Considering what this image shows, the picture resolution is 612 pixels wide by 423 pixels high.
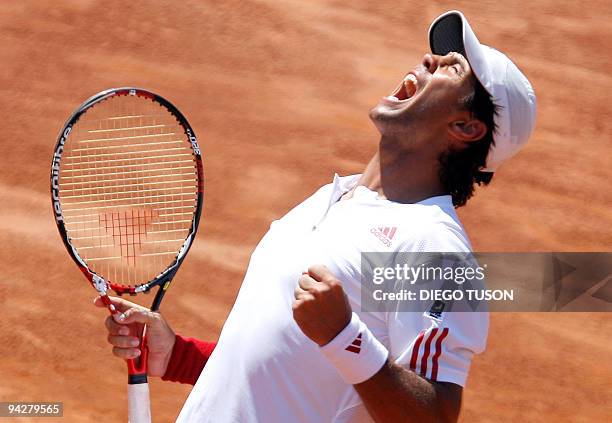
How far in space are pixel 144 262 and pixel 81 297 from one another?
0.49m

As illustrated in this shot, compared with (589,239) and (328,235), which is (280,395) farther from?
(589,239)

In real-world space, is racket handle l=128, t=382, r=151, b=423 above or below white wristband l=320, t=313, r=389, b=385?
below

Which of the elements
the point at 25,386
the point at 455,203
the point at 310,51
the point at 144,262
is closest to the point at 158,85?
the point at 310,51

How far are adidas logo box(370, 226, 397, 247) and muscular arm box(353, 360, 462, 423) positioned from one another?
386mm

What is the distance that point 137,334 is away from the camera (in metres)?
3.99

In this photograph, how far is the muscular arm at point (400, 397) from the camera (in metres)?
3.09

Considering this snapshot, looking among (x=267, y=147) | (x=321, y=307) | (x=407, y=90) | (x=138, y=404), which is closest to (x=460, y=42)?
(x=407, y=90)

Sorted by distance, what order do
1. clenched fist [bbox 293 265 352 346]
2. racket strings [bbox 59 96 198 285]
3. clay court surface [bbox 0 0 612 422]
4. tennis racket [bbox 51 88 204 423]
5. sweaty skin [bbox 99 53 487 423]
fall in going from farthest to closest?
clay court surface [bbox 0 0 612 422] → racket strings [bbox 59 96 198 285] → tennis racket [bbox 51 88 204 423] → sweaty skin [bbox 99 53 487 423] → clenched fist [bbox 293 265 352 346]

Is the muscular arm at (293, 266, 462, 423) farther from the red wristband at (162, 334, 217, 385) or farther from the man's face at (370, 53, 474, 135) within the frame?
the red wristband at (162, 334, 217, 385)

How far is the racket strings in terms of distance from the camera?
636 centimetres

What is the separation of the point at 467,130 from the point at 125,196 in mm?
3570

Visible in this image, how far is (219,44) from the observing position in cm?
845

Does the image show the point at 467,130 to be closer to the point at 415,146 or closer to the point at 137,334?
the point at 415,146

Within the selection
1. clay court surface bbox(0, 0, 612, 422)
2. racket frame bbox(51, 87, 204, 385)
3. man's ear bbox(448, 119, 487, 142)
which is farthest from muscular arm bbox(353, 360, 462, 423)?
clay court surface bbox(0, 0, 612, 422)
